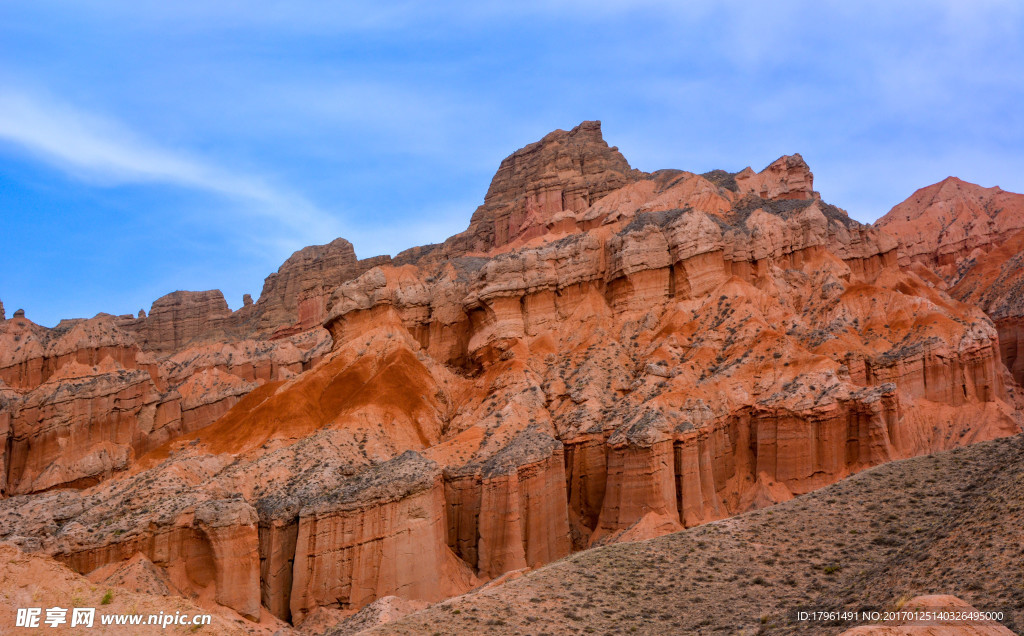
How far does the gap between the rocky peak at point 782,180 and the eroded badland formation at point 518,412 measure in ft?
0.69

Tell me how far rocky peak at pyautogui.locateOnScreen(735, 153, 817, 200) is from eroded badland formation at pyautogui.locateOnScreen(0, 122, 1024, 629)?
21cm

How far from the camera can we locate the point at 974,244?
93500 mm

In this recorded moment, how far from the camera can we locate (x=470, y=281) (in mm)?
56719

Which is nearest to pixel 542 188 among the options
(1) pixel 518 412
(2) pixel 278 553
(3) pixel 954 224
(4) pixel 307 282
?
(4) pixel 307 282

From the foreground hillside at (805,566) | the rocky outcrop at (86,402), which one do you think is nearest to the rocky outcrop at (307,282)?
the rocky outcrop at (86,402)

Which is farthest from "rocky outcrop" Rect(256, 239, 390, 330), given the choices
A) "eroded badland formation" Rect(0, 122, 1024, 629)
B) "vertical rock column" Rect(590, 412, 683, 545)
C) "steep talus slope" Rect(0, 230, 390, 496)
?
"vertical rock column" Rect(590, 412, 683, 545)

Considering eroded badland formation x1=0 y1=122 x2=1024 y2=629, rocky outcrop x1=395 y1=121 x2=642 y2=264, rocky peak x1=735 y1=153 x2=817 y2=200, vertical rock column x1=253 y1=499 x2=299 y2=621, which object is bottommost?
vertical rock column x1=253 y1=499 x2=299 y2=621

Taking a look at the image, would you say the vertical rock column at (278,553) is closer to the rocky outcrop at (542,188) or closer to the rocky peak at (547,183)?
the rocky outcrop at (542,188)

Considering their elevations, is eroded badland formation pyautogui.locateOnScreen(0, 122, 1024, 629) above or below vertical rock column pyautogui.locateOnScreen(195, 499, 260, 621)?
above

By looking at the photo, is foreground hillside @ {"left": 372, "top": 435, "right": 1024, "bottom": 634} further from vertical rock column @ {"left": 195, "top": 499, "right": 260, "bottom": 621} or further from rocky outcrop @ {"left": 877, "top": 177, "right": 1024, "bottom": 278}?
rocky outcrop @ {"left": 877, "top": 177, "right": 1024, "bottom": 278}

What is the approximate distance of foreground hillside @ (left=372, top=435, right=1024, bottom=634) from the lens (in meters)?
18.3

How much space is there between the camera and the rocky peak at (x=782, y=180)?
219 feet

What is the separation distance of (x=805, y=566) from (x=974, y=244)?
83635 mm

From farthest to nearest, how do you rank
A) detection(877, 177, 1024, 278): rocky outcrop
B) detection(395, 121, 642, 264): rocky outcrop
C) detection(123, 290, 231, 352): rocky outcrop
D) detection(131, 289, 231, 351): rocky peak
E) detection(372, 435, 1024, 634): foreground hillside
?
detection(131, 289, 231, 351): rocky peak → detection(123, 290, 231, 352): rocky outcrop → detection(877, 177, 1024, 278): rocky outcrop → detection(395, 121, 642, 264): rocky outcrop → detection(372, 435, 1024, 634): foreground hillside
